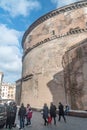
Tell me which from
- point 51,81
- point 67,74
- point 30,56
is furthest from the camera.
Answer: point 30,56

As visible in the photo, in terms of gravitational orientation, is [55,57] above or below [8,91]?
below

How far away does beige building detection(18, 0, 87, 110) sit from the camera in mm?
19531

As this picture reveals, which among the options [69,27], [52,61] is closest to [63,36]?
[69,27]

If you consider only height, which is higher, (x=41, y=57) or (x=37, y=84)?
(x=41, y=57)

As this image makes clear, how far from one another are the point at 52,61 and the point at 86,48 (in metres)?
5.29

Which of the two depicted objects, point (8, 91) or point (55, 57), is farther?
point (8, 91)

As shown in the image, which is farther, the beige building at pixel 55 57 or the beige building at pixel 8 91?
the beige building at pixel 8 91

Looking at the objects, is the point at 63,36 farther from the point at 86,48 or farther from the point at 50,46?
the point at 86,48

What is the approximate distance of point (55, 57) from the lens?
21953 mm

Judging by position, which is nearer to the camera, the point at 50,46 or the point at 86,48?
the point at 86,48

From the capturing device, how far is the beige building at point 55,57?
19531 millimetres

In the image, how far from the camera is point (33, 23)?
25531 mm

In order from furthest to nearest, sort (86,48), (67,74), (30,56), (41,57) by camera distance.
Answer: (30,56) < (41,57) < (67,74) < (86,48)

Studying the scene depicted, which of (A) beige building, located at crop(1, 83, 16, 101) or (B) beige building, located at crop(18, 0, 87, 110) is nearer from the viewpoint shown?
(B) beige building, located at crop(18, 0, 87, 110)
